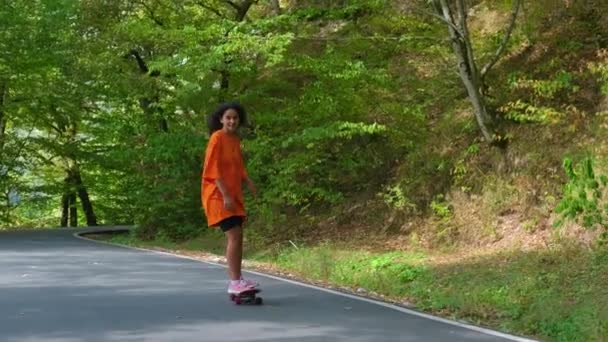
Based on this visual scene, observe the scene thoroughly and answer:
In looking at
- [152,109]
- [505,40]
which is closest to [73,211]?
[152,109]

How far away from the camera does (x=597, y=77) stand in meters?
13.9

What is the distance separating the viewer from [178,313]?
762 cm

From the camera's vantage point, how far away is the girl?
26.5ft

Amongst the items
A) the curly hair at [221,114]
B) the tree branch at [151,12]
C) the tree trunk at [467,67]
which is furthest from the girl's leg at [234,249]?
the tree branch at [151,12]

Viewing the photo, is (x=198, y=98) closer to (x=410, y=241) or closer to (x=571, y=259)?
(x=410, y=241)

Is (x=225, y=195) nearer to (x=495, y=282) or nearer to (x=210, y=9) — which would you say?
(x=495, y=282)

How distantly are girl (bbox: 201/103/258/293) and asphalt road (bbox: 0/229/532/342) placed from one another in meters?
0.56

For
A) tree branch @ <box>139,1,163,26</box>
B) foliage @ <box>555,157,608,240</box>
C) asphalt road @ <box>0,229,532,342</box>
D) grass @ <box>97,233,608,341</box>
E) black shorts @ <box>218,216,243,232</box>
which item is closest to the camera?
asphalt road @ <box>0,229,532,342</box>

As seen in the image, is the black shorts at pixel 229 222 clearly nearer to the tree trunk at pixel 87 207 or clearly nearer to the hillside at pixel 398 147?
the hillside at pixel 398 147

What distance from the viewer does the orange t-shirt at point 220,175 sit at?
26.5 feet

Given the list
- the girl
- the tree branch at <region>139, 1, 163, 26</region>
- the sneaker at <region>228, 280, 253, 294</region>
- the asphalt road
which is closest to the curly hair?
the girl

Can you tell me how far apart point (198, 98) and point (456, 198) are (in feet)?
23.5

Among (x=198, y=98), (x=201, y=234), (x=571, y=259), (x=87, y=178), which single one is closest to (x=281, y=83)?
(x=198, y=98)

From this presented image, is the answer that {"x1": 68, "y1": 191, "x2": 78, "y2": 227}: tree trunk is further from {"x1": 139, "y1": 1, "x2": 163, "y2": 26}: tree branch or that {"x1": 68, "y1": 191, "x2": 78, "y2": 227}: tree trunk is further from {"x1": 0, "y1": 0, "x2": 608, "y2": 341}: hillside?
{"x1": 139, "y1": 1, "x2": 163, "y2": 26}: tree branch
